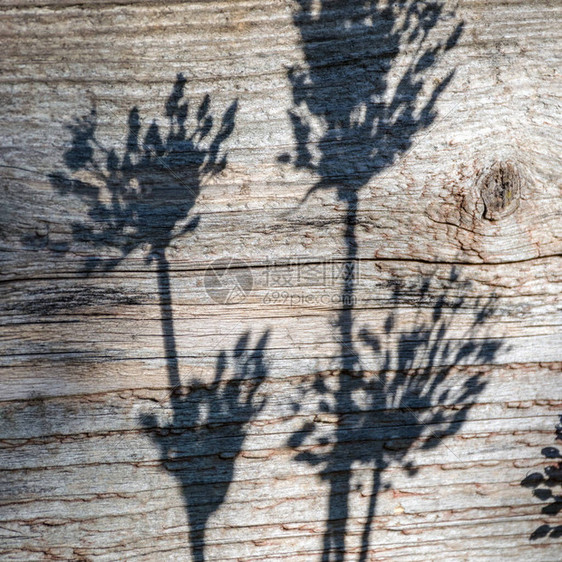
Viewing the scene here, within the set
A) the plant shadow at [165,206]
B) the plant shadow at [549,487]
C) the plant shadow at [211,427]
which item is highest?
the plant shadow at [165,206]

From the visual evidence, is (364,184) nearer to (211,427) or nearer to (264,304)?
(264,304)

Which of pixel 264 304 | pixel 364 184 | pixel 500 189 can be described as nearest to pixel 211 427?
pixel 264 304

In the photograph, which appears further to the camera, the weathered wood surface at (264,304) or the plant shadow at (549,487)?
the plant shadow at (549,487)

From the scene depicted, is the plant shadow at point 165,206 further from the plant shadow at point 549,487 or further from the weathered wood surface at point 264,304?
the plant shadow at point 549,487

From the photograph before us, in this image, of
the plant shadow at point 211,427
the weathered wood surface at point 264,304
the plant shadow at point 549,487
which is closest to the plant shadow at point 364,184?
the weathered wood surface at point 264,304

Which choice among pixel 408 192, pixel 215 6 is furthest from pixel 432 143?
pixel 215 6

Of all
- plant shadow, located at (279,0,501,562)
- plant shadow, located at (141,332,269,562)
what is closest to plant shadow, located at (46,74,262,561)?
plant shadow, located at (141,332,269,562)
